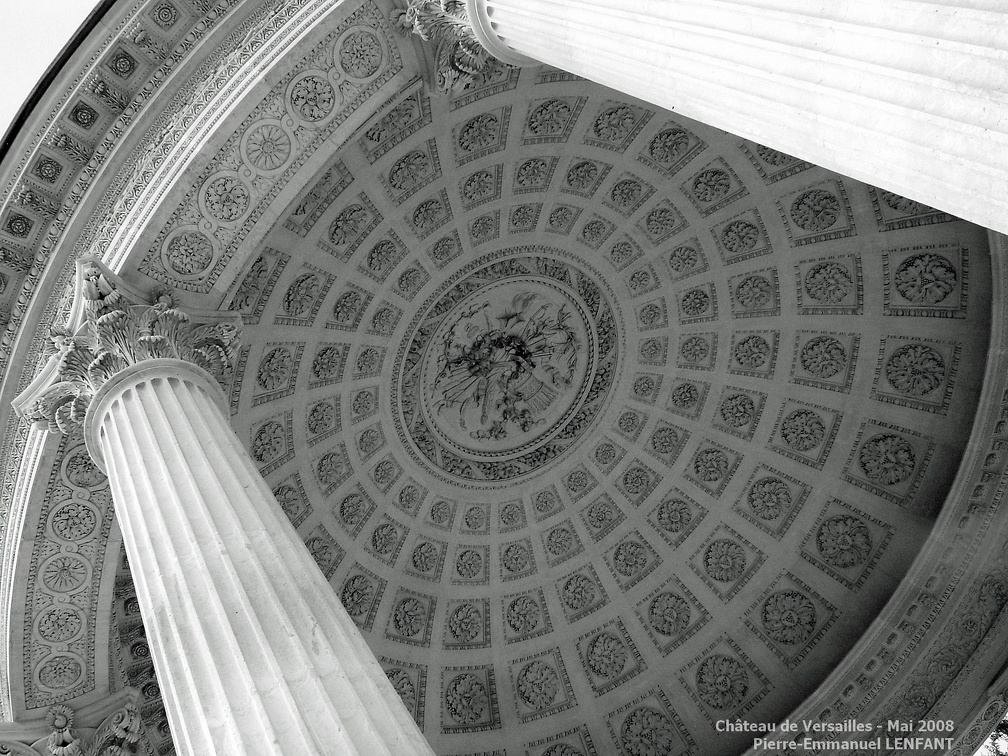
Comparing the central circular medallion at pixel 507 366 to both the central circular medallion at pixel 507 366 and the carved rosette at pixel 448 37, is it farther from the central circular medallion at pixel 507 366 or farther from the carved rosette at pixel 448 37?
the carved rosette at pixel 448 37

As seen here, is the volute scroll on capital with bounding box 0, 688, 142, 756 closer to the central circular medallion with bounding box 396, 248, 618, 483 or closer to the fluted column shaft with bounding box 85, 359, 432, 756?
the fluted column shaft with bounding box 85, 359, 432, 756

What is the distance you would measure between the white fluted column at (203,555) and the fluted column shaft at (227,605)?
14 millimetres

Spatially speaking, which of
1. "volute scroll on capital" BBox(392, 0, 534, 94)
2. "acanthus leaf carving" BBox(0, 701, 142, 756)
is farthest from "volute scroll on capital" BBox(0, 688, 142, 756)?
"volute scroll on capital" BBox(392, 0, 534, 94)

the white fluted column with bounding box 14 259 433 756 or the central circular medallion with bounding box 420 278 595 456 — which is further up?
the central circular medallion with bounding box 420 278 595 456

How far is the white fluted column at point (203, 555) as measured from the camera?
6465mm

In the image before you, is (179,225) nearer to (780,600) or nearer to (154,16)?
(154,16)

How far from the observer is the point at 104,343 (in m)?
10.5

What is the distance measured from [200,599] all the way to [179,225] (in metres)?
6.32

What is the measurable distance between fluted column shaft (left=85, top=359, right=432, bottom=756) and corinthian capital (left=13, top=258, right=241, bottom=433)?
630 mm

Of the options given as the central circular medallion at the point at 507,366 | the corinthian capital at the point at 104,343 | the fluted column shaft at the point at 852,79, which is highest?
the central circular medallion at the point at 507,366

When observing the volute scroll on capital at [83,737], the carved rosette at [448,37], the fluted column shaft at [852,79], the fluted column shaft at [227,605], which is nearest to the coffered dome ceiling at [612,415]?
the carved rosette at [448,37]

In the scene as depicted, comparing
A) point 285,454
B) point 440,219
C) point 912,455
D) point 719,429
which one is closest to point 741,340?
point 719,429

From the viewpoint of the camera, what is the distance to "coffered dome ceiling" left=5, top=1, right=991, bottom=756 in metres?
18.5

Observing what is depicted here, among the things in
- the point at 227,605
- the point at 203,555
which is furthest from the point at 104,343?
the point at 227,605
